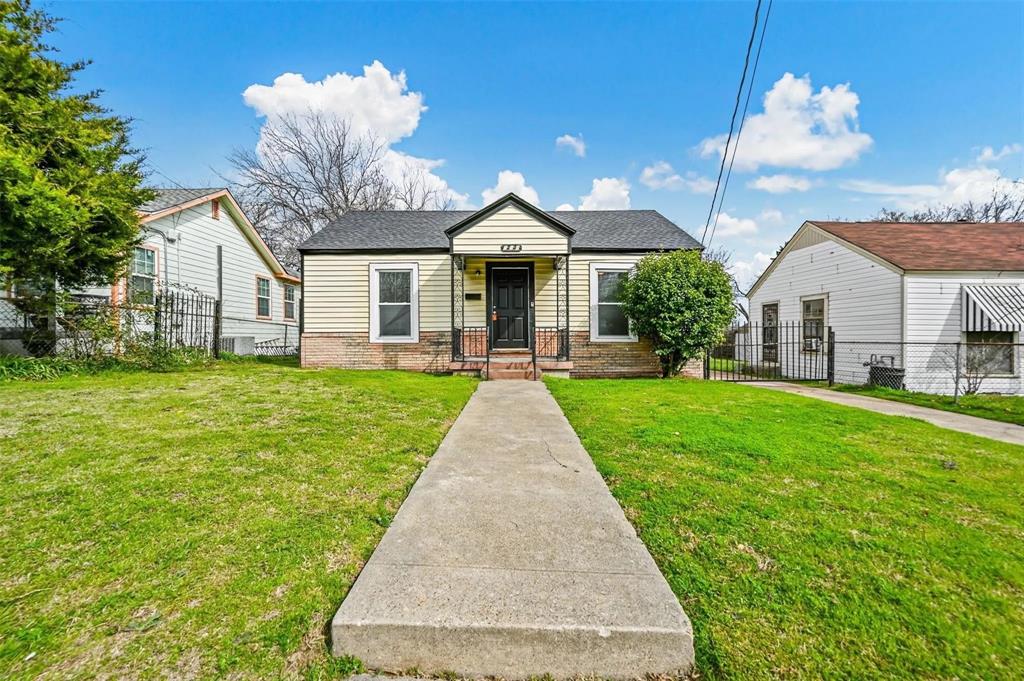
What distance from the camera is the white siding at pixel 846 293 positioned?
10094mm

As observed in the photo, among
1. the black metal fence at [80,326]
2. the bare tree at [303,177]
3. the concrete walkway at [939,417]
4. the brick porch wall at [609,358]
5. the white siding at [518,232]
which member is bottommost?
the concrete walkway at [939,417]

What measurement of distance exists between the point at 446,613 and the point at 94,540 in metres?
1.99

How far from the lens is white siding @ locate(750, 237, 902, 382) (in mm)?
10094

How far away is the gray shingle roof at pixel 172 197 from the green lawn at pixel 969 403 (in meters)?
18.8

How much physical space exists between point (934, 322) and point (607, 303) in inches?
302

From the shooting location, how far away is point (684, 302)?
8977 mm

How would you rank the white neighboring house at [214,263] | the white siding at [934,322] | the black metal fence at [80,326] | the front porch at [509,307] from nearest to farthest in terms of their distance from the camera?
the black metal fence at [80,326]
the white siding at [934,322]
the front porch at [509,307]
the white neighboring house at [214,263]

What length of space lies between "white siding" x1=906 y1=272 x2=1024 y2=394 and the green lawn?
1.08 metres

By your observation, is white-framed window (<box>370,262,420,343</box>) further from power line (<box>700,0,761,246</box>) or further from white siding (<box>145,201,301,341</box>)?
power line (<box>700,0,761,246</box>)

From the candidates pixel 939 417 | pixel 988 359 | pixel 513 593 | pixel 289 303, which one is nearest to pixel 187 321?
pixel 289 303

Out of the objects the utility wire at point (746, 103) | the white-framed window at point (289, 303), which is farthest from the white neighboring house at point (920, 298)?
the white-framed window at point (289, 303)

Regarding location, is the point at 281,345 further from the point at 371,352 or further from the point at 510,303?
the point at 510,303

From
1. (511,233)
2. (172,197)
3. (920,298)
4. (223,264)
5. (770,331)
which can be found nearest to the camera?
(920,298)

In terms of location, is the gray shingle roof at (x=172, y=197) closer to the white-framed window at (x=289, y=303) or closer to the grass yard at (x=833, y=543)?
the white-framed window at (x=289, y=303)
